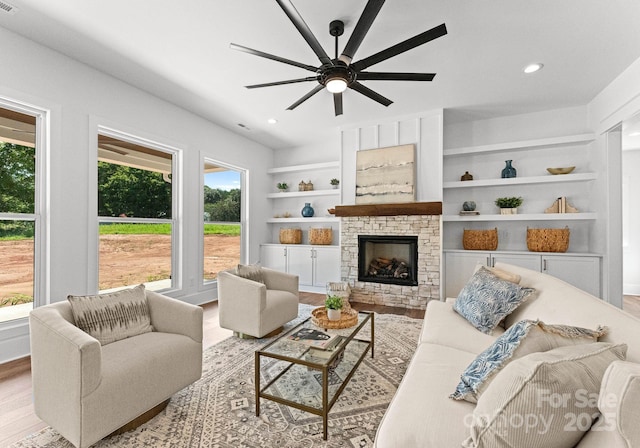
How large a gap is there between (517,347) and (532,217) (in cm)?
361

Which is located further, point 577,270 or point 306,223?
point 306,223

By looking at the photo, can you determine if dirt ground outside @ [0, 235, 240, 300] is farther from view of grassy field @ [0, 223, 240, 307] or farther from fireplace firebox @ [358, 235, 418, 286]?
fireplace firebox @ [358, 235, 418, 286]

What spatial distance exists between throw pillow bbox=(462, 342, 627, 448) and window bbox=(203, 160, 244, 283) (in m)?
4.30

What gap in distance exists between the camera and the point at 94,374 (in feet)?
4.70

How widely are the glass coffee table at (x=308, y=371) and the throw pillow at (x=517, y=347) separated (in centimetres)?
71

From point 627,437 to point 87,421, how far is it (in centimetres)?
199

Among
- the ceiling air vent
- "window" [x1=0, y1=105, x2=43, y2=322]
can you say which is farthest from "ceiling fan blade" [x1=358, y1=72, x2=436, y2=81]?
"window" [x1=0, y1=105, x2=43, y2=322]

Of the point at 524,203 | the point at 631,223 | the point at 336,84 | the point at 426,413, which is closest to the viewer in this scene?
the point at 426,413

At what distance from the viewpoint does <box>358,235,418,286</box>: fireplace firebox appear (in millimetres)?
4395

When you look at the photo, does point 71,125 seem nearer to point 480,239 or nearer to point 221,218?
point 221,218

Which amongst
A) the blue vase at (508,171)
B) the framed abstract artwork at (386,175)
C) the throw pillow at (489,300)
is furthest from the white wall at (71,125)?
the blue vase at (508,171)

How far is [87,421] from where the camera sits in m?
1.40

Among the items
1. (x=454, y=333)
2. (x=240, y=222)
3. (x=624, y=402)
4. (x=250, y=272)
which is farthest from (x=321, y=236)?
(x=624, y=402)

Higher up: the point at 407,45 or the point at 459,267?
the point at 407,45
